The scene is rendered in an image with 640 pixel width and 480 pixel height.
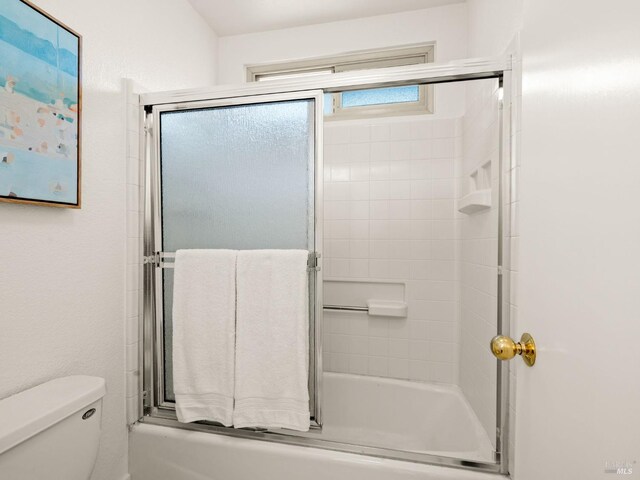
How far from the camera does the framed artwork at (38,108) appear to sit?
0.95m

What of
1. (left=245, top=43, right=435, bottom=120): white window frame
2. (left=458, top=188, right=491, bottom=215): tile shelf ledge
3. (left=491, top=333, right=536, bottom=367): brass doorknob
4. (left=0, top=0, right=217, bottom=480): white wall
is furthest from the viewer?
(left=245, top=43, right=435, bottom=120): white window frame

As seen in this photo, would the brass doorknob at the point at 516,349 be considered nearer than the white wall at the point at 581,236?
No

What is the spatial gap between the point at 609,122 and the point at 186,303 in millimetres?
1376

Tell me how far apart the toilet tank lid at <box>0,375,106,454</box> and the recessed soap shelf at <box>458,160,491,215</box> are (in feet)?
5.34

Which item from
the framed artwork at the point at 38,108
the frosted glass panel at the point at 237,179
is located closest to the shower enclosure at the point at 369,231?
the frosted glass panel at the point at 237,179

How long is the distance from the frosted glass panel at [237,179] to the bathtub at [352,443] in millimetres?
255

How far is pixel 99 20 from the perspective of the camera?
1.30m

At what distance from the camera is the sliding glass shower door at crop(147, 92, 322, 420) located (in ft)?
4.27

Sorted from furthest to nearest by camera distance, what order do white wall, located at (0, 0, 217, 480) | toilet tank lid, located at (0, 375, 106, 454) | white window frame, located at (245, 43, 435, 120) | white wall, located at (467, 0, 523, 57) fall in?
white window frame, located at (245, 43, 435, 120) < white wall, located at (467, 0, 523, 57) < white wall, located at (0, 0, 217, 480) < toilet tank lid, located at (0, 375, 106, 454)

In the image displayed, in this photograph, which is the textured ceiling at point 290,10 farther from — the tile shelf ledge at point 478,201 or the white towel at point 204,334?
the white towel at point 204,334

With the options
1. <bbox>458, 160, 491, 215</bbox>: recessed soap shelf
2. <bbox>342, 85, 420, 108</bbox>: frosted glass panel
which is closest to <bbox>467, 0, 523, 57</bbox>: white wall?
<bbox>342, 85, 420, 108</bbox>: frosted glass panel

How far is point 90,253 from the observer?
50.6 inches

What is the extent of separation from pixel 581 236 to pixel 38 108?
1463mm

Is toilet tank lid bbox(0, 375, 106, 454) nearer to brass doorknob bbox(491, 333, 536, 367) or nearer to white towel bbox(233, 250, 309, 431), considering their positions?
white towel bbox(233, 250, 309, 431)
